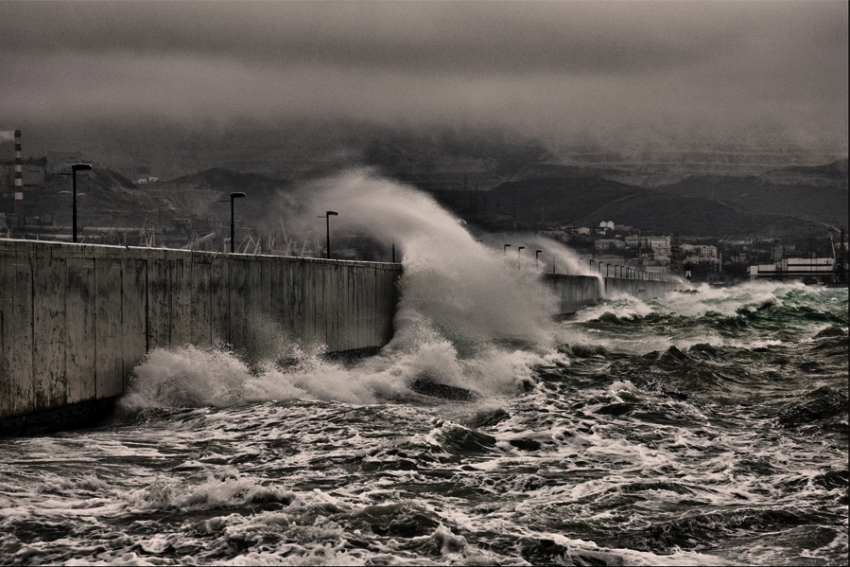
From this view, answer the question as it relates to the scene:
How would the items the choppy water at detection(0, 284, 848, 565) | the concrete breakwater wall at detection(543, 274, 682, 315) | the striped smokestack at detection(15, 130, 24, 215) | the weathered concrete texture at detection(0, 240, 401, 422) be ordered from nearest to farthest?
the choppy water at detection(0, 284, 848, 565), the weathered concrete texture at detection(0, 240, 401, 422), the concrete breakwater wall at detection(543, 274, 682, 315), the striped smokestack at detection(15, 130, 24, 215)

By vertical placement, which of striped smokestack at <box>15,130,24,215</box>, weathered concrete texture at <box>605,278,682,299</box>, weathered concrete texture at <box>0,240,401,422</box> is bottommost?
weathered concrete texture at <box>605,278,682,299</box>

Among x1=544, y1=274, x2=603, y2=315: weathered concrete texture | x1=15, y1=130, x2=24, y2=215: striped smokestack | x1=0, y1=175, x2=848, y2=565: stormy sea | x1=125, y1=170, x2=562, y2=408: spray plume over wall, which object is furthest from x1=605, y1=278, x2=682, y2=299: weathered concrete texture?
x1=0, y1=175, x2=848, y2=565: stormy sea

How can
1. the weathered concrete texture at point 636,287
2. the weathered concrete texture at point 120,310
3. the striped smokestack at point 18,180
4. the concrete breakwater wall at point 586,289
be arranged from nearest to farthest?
1. the weathered concrete texture at point 120,310
2. the concrete breakwater wall at point 586,289
3. the striped smokestack at point 18,180
4. the weathered concrete texture at point 636,287

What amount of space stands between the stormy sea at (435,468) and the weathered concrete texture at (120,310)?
1.86ft

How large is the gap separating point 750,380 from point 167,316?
13.0m

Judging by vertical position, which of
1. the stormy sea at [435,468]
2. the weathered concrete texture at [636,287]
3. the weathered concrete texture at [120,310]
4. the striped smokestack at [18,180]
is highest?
the striped smokestack at [18,180]

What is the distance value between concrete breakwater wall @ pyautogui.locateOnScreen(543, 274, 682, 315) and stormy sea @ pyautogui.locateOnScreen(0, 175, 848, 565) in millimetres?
43024

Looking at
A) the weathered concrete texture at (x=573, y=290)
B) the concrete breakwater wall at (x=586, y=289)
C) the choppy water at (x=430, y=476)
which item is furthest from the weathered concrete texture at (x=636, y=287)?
the choppy water at (x=430, y=476)

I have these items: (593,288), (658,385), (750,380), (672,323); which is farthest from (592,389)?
(593,288)

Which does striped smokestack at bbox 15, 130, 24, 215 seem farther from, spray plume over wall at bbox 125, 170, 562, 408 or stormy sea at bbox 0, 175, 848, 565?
stormy sea at bbox 0, 175, 848, 565

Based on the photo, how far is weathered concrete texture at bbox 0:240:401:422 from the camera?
1366 cm

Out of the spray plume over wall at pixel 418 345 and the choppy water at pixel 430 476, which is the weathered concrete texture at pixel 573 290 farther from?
the choppy water at pixel 430 476

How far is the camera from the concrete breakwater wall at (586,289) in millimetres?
67562

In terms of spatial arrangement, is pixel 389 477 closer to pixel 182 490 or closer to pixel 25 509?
pixel 182 490
